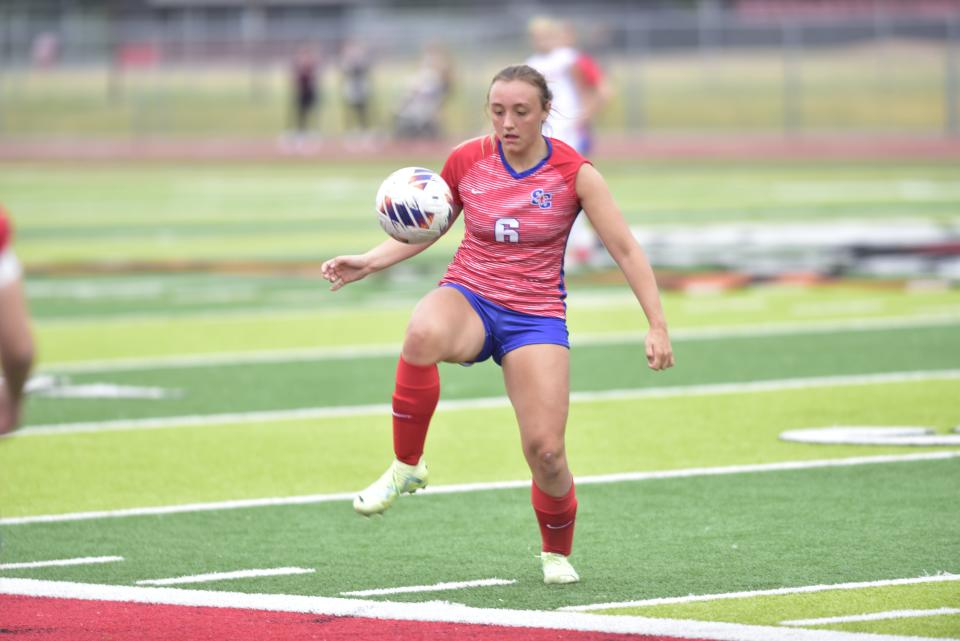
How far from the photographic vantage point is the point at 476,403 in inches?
432

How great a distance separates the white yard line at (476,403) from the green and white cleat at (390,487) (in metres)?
3.89

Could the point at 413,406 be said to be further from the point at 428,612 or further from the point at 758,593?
the point at 758,593

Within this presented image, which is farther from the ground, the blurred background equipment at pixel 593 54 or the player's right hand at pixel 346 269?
the player's right hand at pixel 346 269

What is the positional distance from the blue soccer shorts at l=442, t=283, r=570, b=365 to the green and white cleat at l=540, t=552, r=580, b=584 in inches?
31.6

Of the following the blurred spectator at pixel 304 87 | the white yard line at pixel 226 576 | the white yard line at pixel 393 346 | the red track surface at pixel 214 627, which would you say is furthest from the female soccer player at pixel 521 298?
the blurred spectator at pixel 304 87

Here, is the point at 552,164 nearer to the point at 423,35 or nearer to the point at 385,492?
the point at 385,492

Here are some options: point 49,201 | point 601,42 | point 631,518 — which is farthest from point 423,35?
point 631,518

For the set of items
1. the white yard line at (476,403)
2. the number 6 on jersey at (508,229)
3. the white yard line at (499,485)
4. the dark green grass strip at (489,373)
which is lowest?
the dark green grass strip at (489,373)

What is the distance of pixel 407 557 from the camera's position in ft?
22.9

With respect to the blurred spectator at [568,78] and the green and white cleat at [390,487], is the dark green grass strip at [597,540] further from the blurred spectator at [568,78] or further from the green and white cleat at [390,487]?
the blurred spectator at [568,78]

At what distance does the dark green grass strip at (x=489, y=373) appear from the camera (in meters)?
11.0

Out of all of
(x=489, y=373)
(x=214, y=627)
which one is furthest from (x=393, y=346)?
(x=214, y=627)

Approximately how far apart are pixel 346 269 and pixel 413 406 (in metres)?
0.66

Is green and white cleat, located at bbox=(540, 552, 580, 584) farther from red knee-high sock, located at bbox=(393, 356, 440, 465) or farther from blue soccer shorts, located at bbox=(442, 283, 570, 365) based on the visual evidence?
blue soccer shorts, located at bbox=(442, 283, 570, 365)
